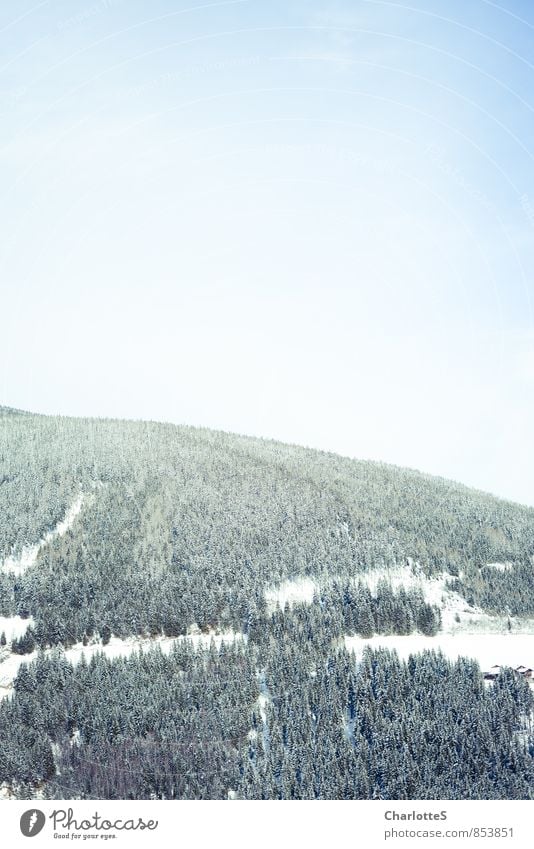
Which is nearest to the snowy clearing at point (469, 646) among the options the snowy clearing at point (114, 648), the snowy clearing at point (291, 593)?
the snowy clearing at point (291, 593)

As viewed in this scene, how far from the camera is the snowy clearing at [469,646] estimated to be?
165ft

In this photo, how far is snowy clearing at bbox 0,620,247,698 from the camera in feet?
170

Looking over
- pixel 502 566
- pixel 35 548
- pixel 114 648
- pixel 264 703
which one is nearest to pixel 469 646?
pixel 264 703

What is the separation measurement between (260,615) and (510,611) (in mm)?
28063

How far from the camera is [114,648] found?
5638cm

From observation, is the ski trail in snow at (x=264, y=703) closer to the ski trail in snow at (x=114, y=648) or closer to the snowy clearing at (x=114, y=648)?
the ski trail in snow at (x=114, y=648)

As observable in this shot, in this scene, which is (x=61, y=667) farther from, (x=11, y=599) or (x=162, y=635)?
(x=11, y=599)

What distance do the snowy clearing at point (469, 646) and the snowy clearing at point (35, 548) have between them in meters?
40.4

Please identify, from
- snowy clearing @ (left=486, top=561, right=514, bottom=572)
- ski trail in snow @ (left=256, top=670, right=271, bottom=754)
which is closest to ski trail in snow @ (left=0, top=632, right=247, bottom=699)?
ski trail in snow @ (left=256, top=670, right=271, bottom=754)

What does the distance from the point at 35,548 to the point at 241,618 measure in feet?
105

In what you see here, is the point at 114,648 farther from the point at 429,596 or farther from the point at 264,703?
the point at 429,596

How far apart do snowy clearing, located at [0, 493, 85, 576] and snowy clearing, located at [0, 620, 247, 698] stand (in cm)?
1861
